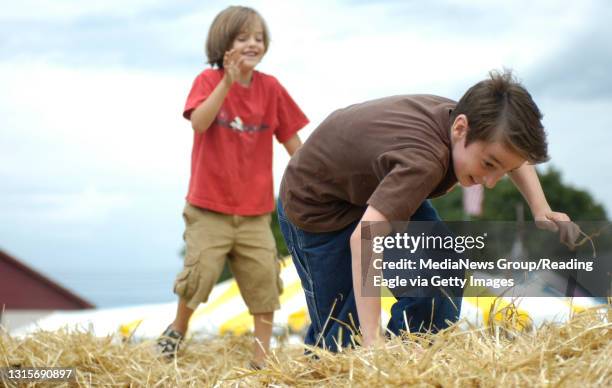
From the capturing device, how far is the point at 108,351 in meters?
3.43

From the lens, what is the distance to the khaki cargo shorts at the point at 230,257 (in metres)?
3.90

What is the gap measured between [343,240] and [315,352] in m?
0.64

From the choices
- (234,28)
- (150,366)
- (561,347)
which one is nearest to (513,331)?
(561,347)

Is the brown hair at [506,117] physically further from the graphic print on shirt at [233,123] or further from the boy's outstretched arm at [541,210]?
the graphic print on shirt at [233,123]

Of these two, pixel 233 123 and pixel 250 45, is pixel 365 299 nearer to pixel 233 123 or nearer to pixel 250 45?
pixel 233 123

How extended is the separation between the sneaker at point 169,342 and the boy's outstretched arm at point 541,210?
5.43ft

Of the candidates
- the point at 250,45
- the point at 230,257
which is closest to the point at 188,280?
A: the point at 230,257

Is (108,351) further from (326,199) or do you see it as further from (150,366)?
(326,199)

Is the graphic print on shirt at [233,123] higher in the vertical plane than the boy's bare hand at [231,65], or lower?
lower

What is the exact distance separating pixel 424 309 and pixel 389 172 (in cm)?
56

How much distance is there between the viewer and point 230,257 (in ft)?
13.4

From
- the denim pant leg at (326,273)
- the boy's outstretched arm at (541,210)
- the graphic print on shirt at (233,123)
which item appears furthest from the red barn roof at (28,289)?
the boy's outstretched arm at (541,210)

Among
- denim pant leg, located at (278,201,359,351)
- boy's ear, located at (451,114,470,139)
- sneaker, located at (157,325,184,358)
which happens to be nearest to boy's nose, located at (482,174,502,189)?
boy's ear, located at (451,114,470,139)

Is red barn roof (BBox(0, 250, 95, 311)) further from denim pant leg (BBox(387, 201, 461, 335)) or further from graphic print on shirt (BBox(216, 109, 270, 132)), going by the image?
denim pant leg (BBox(387, 201, 461, 335))
